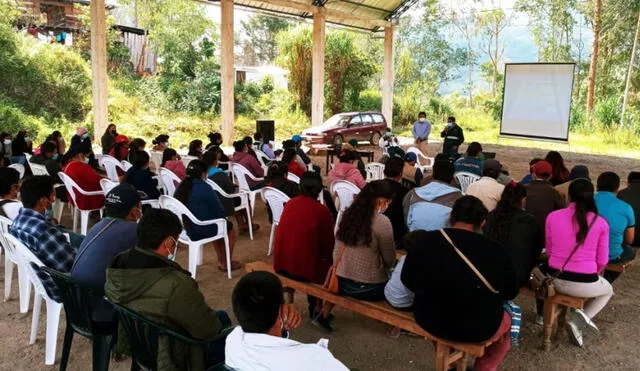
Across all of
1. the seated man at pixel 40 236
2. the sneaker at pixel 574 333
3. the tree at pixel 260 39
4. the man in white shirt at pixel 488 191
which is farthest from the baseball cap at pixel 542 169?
the tree at pixel 260 39

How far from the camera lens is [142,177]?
17.3 ft

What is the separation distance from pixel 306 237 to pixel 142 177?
2655mm

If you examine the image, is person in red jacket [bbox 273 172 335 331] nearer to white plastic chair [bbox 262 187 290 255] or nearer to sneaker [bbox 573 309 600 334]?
white plastic chair [bbox 262 187 290 255]

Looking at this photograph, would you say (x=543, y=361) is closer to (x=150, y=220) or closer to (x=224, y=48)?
(x=150, y=220)

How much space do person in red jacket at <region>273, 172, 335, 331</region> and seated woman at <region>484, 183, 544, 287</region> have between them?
1.04 meters

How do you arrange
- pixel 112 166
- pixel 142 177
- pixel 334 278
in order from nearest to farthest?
pixel 334 278 < pixel 142 177 < pixel 112 166

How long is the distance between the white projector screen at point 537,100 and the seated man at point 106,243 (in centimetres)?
1223

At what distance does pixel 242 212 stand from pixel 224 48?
29.2 ft

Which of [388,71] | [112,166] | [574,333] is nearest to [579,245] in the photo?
[574,333]

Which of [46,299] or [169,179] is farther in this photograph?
[169,179]

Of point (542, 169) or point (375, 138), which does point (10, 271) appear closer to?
point (542, 169)

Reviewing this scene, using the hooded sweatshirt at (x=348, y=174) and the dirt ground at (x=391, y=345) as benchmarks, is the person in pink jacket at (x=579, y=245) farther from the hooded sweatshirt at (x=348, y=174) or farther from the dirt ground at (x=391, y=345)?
the hooded sweatshirt at (x=348, y=174)

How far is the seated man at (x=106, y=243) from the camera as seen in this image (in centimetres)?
262

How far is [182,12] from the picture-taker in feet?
75.0
